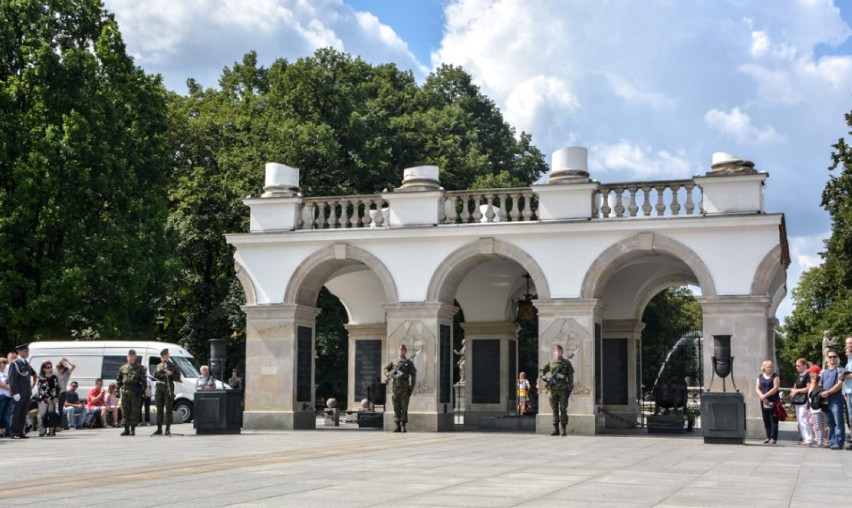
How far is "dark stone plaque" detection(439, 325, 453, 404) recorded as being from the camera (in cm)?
2462

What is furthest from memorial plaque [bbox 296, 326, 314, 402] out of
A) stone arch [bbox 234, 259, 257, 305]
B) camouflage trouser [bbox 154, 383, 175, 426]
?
camouflage trouser [bbox 154, 383, 175, 426]

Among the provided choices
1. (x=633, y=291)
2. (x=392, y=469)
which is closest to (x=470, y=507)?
(x=392, y=469)

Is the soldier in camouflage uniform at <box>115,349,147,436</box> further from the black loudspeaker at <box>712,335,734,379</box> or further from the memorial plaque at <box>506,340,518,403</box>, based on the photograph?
the black loudspeaker at <box>712,335,734,379</box>

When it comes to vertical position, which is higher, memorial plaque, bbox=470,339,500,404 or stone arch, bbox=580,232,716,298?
stone arch, bbox=580,232,716,298

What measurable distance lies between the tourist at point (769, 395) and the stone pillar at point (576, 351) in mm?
4140

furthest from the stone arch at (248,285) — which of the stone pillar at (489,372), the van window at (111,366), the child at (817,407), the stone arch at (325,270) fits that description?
the child at (817,407)

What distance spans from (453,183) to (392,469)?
2888 centimetres

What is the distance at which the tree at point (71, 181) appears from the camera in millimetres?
31203

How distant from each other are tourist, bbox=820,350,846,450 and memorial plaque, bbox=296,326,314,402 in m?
12.2

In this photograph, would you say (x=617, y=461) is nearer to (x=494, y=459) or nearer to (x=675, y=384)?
(x=494, y=459)

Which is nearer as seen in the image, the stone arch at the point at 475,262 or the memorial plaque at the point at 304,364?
the stone arch at the point at 475,262

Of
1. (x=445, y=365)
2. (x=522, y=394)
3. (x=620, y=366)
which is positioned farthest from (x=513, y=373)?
(x=445, y=365)

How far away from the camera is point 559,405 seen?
22594mm

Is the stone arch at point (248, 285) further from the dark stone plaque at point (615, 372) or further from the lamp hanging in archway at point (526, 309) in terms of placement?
the dark stone plaque at point (615, 372)
